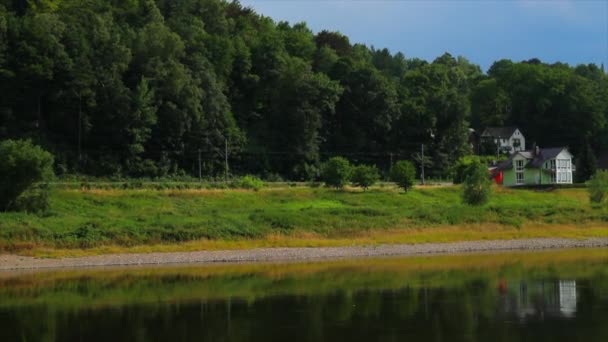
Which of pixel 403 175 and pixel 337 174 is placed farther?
pixel 403 175

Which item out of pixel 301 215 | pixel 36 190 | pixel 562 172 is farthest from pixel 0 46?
pixel 562 172

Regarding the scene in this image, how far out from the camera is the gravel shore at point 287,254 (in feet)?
163

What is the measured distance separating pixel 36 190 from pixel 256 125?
5579 cm

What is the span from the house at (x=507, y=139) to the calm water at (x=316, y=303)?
95278mm

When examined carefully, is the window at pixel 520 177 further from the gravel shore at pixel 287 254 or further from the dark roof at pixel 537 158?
the gravel shore at pixel 287 254

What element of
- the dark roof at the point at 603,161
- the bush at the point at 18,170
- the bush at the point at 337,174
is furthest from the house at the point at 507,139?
the bush at the point at 18,170

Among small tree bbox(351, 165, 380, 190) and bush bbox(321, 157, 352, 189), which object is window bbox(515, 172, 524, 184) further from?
bush bbox(321, 157, 352, 189)

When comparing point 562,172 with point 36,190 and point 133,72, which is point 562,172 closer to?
point 133,72

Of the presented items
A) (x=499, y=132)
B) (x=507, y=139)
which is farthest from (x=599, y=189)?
(x=499, y=132)

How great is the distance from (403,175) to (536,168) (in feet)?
124

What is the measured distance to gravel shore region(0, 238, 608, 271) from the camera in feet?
163

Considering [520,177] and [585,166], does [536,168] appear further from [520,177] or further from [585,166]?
[585,166]

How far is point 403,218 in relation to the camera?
65.7 meters

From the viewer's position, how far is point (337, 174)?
85.4 meters
